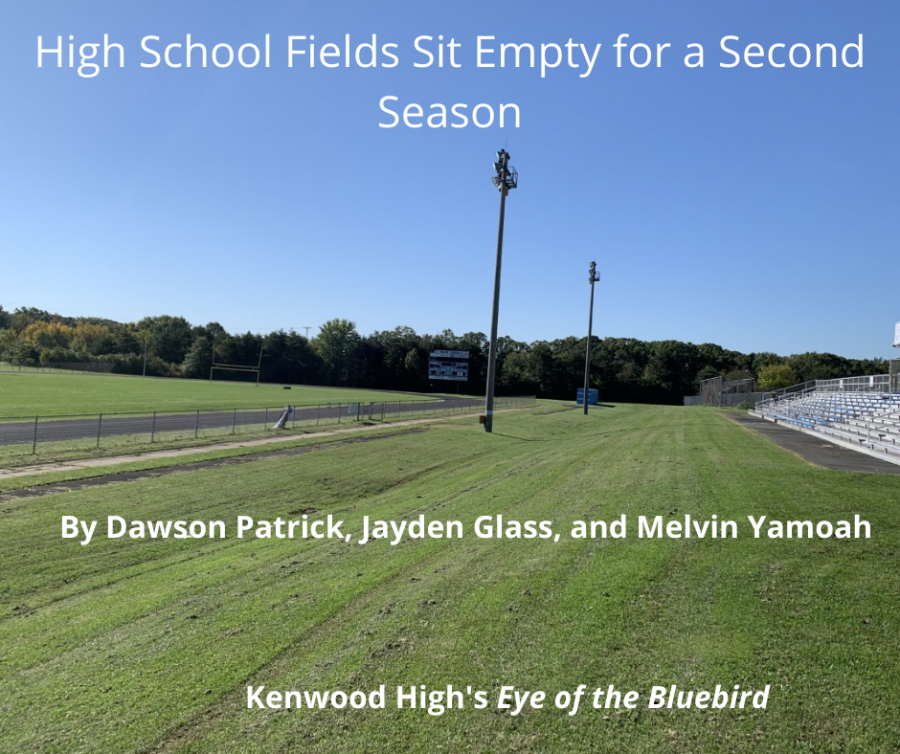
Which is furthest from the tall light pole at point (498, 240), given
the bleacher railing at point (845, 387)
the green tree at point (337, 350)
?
the green tree at point (337, 350)

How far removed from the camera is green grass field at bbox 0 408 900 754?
4.29m

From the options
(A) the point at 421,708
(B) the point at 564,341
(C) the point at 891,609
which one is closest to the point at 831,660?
(C) the point at 891,609

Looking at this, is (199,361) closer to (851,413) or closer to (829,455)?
(851,413)

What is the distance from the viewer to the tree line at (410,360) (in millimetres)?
116562

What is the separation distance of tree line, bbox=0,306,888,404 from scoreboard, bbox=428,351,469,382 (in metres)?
21.6

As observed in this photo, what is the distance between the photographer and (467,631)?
573 cm

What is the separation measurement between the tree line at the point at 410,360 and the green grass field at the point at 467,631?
98441 mm

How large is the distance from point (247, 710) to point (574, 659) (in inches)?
107

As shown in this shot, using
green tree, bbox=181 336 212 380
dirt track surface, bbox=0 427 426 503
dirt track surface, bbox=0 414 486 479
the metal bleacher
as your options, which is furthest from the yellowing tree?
the metal bleacher

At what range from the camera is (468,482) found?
15930 millimetres

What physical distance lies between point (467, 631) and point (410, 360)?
110014 mm

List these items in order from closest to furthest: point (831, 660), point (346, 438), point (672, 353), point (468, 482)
Result: point (831, 660) → point (468, 482) → point (346, 438) → point (672, 353)

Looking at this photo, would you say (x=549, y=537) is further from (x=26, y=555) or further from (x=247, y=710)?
(x=26, y=555)

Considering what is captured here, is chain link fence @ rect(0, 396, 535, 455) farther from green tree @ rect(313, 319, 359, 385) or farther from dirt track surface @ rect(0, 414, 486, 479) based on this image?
green tree @ rect(313, 319, 359, 385)
